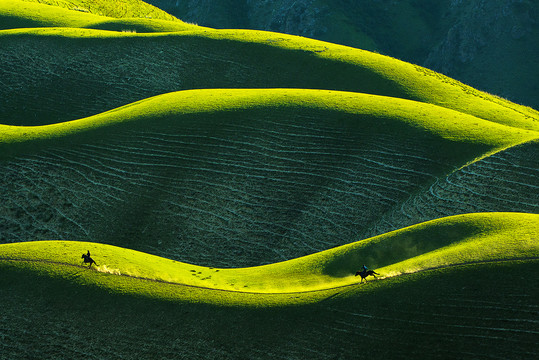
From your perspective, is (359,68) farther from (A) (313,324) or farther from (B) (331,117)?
(A) (313,324)

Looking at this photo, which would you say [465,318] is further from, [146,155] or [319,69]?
[319,69]

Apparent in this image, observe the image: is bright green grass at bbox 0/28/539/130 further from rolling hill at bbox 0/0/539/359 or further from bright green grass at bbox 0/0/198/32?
bright green grass at bbox 0/0/198/32

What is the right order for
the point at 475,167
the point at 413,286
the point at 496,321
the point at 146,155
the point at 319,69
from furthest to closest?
1. the point at 319,69
2. the point at 146,155
3. the point at 475,167
4. the point at 413,286
5. the point at 496,321

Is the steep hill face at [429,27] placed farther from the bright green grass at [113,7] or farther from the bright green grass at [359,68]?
the bright green grass at [359,68]

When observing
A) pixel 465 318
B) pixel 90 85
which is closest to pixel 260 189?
pixel 465 318

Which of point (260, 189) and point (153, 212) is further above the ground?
point (260, 189)
